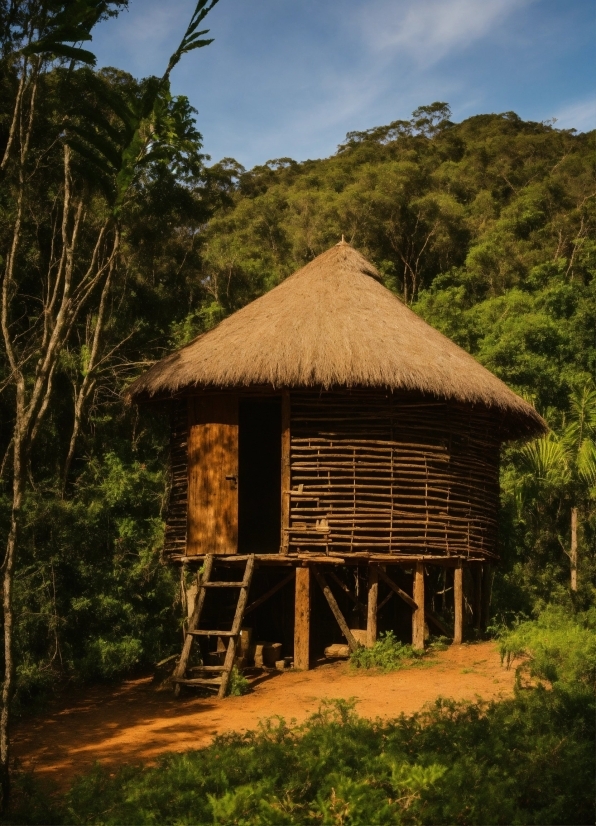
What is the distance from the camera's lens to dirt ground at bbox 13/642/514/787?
8703 millimetres

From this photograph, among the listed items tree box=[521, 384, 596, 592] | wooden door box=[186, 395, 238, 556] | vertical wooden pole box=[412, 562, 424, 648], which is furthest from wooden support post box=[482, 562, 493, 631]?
wooden door box=[186, 395, 238, 556]

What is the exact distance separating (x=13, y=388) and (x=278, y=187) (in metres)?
27.4

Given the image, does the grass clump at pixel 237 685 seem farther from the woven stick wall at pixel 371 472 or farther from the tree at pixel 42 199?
the tree at pixel 42 199

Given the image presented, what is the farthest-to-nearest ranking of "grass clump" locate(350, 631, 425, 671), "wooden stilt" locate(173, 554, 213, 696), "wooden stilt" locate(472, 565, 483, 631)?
"wooden stilt" locate(472, 565, 483, 631) → "grass clump" locate(350, 631, 425, 671) → "wooden stilt" locate(173, 554, 213, 696)

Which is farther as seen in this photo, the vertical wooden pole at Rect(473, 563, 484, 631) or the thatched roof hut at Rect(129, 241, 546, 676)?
the vertical wooden pole at Rect(473, 563, 484, 631)

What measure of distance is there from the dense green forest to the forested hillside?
4 cm

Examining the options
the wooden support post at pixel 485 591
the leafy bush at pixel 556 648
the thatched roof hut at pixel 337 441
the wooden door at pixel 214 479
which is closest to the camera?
the leafy bush at pixel 556 648

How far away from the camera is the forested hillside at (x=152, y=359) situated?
12.9 meters

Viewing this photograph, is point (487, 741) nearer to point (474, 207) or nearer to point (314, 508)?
point (314, 508)

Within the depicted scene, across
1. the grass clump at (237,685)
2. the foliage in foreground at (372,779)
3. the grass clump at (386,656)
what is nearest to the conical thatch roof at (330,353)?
the grass clump at (386,656)

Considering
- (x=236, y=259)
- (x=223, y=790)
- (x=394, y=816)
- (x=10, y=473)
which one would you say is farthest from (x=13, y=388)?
(x=394, y=816)

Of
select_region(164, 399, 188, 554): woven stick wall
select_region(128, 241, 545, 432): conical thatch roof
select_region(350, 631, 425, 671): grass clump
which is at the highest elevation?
select_region(128, 241, 545, 432): conical thatch roof

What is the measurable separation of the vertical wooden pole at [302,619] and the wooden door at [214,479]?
919 mm

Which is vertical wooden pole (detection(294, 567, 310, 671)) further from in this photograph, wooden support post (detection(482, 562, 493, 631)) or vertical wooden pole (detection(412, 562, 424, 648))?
wooden support post (detection(482, 562, 493, 631))
